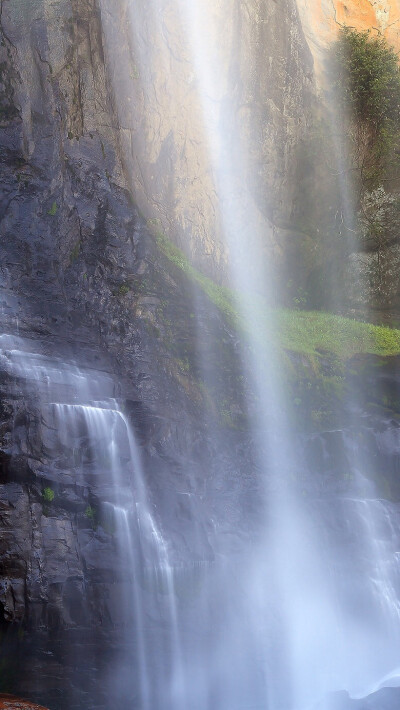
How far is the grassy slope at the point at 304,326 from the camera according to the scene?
19.4 metres

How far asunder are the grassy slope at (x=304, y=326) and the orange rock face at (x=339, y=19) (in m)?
8.96

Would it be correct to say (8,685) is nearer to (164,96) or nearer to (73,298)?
(73,298)

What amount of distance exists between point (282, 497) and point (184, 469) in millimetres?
2668

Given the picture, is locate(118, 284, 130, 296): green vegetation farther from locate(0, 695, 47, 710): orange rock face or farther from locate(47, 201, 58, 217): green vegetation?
locate(0, 695, 47, 710): orange rock face

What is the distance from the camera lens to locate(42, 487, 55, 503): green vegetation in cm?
1239

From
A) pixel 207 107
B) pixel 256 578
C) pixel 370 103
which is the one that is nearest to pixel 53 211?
pixel 207 107

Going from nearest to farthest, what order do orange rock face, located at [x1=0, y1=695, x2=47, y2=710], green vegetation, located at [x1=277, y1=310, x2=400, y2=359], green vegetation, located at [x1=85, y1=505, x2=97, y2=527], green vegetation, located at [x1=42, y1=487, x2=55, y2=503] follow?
orange rock face, located at [x1=0, y1=695, x2=47, y2=710]
green vegetation, located at [x1=42, y1=487, x2=55, y2=503]
green vegetation, located at [x1=85, y1=505, x2=97, y2=527]
green vegetation, located at [x1=277, y1=310, x2=400, y2=359]

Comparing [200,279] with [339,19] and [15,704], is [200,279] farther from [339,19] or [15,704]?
[339,19]

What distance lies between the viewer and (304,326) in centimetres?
2166

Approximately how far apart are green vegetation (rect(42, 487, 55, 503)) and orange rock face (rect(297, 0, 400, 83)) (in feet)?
60.8

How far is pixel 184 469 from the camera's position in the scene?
1512cm

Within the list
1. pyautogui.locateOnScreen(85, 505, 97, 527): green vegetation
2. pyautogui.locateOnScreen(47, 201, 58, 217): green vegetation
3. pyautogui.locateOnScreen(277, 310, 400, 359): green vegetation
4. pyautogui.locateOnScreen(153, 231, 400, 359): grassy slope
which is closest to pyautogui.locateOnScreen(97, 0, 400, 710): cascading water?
pyautogui.locateOnScreen(153, 231, 400, 359): grassy slope

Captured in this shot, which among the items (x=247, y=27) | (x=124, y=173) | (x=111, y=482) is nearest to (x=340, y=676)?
(x=111, y=482)

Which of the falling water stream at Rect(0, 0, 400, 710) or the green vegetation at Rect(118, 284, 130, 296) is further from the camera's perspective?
the green vegetation at Rect(118, 284, 130, 296)
